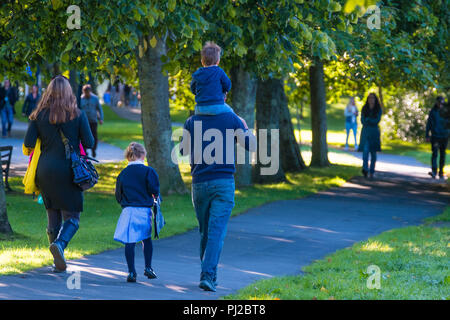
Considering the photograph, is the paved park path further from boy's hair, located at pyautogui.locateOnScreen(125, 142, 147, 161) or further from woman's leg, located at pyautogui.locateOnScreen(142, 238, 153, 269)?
boy's hair, located at pyautogui.locateOnScreen(125, 142, 147, 161)

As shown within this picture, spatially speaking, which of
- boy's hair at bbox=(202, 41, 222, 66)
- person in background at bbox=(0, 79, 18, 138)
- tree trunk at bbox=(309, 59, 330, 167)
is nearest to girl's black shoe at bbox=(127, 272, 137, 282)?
boy's hair at bbox=(202, 41, 222, 66)

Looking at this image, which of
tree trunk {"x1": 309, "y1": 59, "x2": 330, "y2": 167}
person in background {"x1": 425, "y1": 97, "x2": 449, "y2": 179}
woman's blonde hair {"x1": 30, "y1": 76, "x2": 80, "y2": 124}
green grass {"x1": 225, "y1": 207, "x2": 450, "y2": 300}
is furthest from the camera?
tree trunk {"x1": 309, "y1": 59, "x2": 330, "y2": 167}

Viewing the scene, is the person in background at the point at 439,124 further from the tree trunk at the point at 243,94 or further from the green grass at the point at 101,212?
the tree trunk at the point at 243,94

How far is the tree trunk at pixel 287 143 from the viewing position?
20.8 m

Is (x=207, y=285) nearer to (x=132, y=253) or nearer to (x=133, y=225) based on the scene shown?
(x=132, y=253)

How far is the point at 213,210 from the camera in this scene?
6.99 m

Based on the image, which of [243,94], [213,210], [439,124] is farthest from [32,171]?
[439,124]

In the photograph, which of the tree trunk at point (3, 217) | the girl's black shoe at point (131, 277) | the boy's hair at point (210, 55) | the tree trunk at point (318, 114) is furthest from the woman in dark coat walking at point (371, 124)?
the girl's black shoe at point (131, 277)

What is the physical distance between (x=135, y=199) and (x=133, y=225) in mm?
238

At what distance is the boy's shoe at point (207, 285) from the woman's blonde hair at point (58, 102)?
6.44 feet

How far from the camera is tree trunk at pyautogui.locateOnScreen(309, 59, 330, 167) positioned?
2203 cm

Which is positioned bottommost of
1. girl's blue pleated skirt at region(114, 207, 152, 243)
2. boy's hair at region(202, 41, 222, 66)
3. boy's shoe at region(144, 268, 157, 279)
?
boy's shoe at region(144, 268, 157, 279)

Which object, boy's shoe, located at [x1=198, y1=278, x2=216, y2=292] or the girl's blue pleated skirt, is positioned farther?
the girl's blue pleated skirt

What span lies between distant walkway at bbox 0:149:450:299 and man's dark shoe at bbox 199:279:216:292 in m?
0.06
